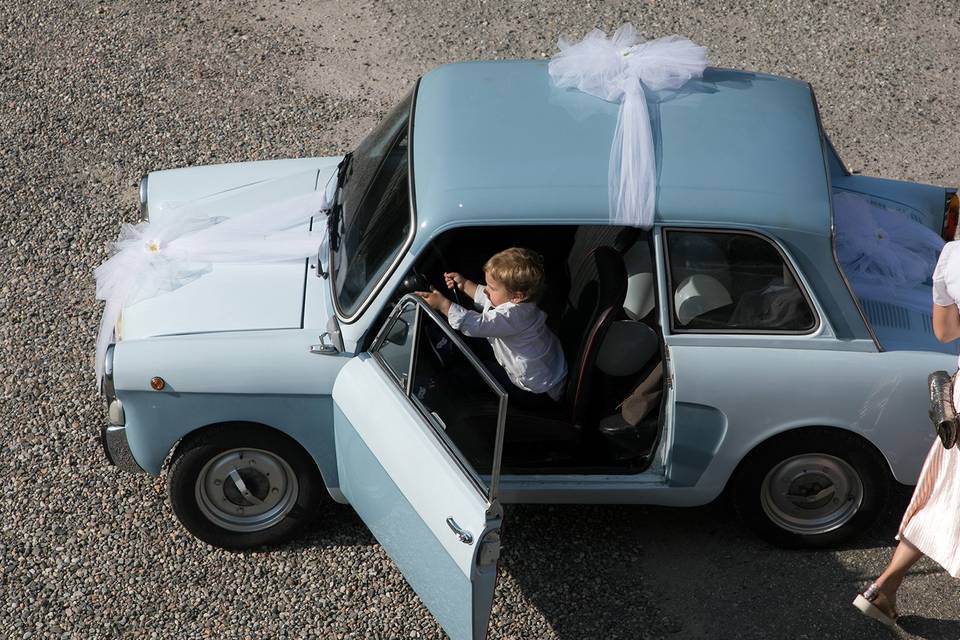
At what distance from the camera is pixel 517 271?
13.4 feet

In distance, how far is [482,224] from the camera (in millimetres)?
3977

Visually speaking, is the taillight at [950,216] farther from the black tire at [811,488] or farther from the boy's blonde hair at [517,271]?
the boy's blonde hair at [517,271]

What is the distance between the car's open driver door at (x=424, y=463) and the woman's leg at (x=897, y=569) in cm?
165

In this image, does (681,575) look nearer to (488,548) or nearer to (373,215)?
(488,548)

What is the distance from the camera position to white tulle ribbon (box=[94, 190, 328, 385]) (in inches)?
182

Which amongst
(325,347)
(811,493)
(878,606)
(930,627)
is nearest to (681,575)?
(811,493)

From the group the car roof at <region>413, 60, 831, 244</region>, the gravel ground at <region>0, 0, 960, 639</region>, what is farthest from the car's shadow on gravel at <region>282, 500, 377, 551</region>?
the car roof at <region>413, 60, 831, 244</region>

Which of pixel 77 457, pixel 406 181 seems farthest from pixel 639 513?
pixel 77 457

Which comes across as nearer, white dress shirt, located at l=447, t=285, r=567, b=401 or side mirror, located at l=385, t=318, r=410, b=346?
side mirror, located at l=385, t=318, r=410, b=346

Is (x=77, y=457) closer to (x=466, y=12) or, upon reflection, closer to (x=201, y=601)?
(x=201, y=601)

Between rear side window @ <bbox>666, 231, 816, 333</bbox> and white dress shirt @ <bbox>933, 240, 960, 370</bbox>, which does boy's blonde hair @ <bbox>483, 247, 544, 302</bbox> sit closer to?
rear side window @ <bbox>666, 231, 816, 333</bbox>

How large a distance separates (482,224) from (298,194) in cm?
139

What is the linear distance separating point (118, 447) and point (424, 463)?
4.61 ft

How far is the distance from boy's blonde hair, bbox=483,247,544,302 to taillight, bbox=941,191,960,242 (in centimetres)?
215
